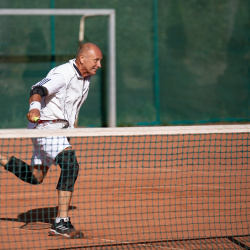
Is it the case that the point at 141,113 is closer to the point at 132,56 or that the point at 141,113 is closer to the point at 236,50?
the point at 132,56

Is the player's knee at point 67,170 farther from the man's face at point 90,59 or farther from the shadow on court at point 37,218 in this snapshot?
the man's face at point 90,59

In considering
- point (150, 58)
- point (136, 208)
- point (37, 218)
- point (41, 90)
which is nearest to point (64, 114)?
point (41, 90)

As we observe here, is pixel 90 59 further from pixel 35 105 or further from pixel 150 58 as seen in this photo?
pixel 150 58

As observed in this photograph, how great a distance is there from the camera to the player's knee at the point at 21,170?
6.07 meters

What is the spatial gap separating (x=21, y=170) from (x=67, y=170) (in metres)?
0.78

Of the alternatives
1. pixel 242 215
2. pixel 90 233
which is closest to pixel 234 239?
pixel 242 215

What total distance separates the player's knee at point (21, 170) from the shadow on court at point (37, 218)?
0.47 metres

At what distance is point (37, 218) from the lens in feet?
21.0

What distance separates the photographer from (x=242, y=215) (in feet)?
21.2

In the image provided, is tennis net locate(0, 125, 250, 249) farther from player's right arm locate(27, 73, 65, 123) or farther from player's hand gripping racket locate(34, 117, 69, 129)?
player's hand gripping racket locate(34, 117, 69, 129)

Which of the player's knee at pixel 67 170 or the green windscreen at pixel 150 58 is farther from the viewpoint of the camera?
the green windscreen at pixel 150 58

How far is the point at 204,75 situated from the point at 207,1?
7.82 ft

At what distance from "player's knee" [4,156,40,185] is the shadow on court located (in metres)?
0.47

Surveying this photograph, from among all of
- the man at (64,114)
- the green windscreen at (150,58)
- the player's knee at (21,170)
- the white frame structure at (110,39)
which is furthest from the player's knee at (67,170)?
the green windscreen at (150,58)
